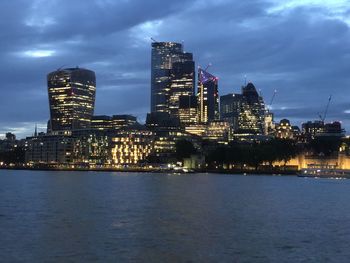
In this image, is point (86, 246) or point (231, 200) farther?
point (231, 200)

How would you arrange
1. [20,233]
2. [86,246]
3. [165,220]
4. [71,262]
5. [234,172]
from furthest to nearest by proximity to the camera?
1. [234,172]
2. [165,220]
3. [20,233]
4. [86,246]
5. [71,262]

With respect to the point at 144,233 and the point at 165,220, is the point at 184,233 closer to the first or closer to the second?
A: the point at 144,233

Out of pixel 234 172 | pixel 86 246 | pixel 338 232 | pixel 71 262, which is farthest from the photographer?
pixel 234 172

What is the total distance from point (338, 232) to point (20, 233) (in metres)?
20.0

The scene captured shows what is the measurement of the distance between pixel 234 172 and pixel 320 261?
16124 centimetres

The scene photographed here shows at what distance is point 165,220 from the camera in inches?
1874

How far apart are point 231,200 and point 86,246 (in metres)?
36.0

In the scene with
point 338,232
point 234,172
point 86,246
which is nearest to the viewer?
point 86,246

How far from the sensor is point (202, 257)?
32.3 metres

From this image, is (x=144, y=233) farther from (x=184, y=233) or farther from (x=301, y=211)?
(x=301, y=211)

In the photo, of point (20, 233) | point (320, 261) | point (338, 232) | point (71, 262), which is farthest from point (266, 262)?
point (20, 233)

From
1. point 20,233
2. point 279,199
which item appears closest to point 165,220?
point 20,233

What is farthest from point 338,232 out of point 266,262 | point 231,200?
point 231,200

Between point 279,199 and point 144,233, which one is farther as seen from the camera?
point 279,199
